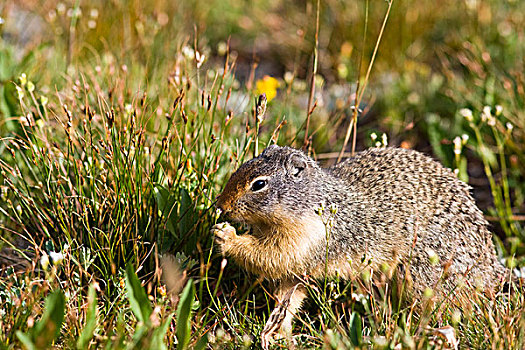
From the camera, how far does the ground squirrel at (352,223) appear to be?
3230 mm

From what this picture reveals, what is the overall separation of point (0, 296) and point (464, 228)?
260cm

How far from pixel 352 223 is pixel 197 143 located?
46.1 inches

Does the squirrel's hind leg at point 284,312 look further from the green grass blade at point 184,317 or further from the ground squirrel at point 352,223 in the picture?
the green grass blade at point 184,317

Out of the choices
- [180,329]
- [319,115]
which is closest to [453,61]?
[319,115]

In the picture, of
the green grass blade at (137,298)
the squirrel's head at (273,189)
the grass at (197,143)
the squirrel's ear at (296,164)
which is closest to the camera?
the green grass blade at (137,298)

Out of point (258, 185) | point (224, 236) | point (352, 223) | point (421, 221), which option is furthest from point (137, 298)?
point (421, 221)

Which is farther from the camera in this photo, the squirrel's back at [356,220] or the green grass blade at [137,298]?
the squirrel's back at [356,220]

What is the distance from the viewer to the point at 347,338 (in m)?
2.80

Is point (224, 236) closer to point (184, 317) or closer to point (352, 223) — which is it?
point (184, 317)

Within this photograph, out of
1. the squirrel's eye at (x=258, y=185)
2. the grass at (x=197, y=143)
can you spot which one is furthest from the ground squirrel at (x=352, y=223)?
the grass at (x=197, y=143)

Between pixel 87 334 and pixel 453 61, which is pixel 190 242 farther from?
pixel 453 61

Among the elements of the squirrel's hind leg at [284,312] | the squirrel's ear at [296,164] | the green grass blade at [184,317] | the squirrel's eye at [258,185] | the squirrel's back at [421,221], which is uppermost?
the squirrel's ear at [296,164]

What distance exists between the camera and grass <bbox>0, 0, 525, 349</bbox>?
2.89 metres

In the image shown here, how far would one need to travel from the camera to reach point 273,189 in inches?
127
